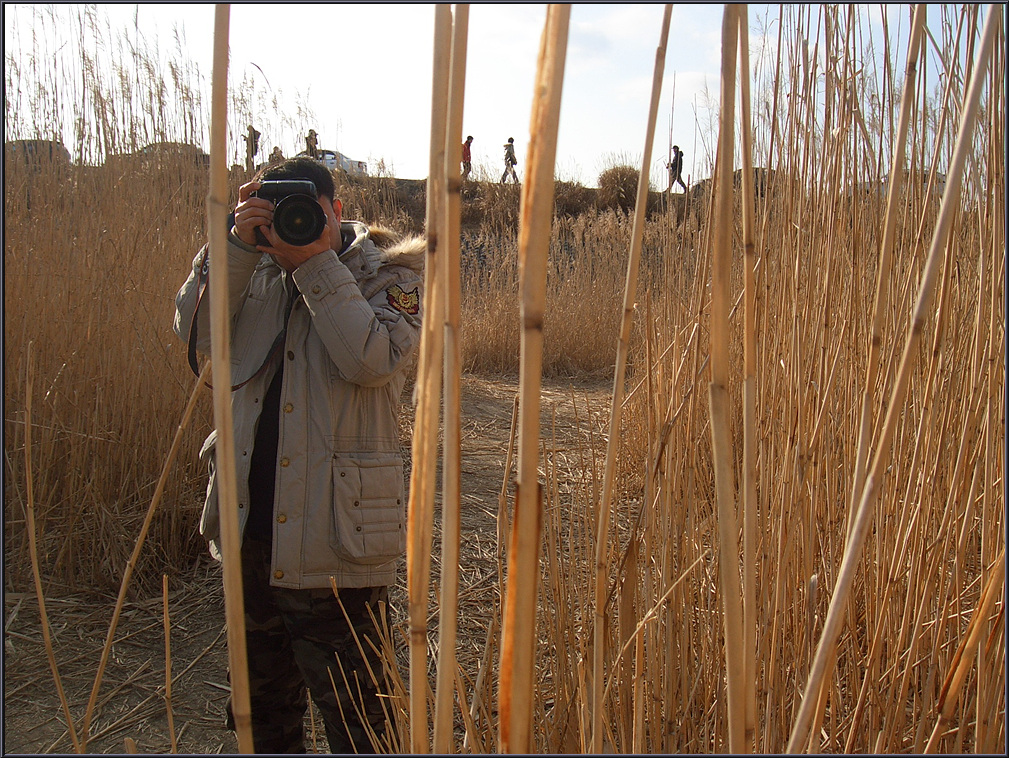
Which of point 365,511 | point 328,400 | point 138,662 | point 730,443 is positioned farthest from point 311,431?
point 138,662

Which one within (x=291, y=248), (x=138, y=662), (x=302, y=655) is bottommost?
(x=138, y=662)

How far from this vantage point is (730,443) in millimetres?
679

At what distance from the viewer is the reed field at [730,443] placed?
52cm

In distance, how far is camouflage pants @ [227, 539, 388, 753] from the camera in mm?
1262

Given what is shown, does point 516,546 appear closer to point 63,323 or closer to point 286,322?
point 286,322

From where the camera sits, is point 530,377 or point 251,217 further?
point 251,217

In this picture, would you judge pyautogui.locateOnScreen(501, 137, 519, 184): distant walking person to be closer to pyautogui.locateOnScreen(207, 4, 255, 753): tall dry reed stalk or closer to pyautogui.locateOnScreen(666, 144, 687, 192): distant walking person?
pyautogui.locateOnScreen(666, 144, 687, 192): distant walking person

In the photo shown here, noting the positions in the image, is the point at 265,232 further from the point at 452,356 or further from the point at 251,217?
the point at 452,356

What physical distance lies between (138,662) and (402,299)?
1260 millimetres

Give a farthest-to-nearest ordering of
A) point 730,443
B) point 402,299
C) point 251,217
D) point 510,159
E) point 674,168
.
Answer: point 510,159
point 674,168
point 402,299
point 251,217
point 730,443

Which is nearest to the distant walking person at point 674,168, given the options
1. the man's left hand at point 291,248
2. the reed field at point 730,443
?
the reed field at point 730,443

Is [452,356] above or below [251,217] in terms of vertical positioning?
below

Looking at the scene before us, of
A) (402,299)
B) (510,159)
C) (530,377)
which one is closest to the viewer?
(530,377)

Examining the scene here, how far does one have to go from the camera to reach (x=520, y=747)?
385 mm
